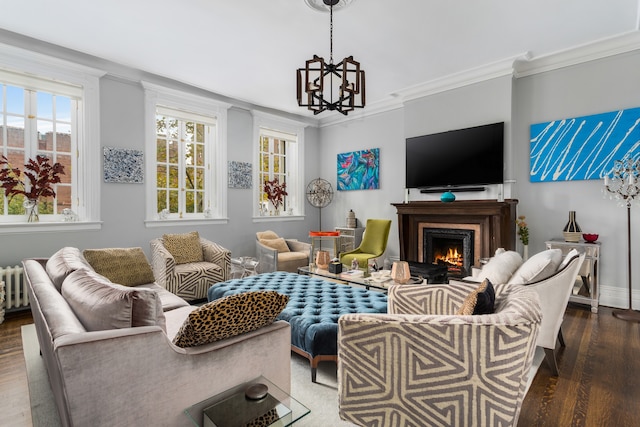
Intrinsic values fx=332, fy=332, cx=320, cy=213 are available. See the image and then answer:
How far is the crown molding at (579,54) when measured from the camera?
11.4 ft

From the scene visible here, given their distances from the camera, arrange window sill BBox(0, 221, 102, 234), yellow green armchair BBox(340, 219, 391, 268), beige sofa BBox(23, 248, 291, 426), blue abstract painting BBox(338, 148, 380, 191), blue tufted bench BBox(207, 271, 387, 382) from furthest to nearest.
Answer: blue abstract painting BBox(338, 148, 380, 191) → yellow green armchair BBox(340, 219, 391, 268) → window sill BBox(0, 221, 102, 234) → blue tufted bench BBox(207, 271, 387, 382) → beige sofa BBox(23, 248, 291, 426)

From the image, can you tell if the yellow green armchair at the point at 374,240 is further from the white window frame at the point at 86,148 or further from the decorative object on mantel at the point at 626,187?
the white window frame at the point at 86,148

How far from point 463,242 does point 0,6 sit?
17.7 ft

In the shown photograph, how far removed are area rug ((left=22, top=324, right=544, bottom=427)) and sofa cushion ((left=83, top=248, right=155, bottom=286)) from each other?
0.72 meters

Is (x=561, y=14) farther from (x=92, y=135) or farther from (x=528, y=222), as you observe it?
(x=92, y=135)

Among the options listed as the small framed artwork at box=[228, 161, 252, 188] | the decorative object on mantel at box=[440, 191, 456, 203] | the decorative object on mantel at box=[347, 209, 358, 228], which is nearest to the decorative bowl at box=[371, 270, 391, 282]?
the decorative object on mantel at box=[440, 191, 456, 203]

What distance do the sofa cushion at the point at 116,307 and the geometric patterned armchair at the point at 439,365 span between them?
32.0 inches

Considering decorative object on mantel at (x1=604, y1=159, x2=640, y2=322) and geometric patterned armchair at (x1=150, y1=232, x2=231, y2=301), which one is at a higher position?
decorative object on mantel at (x1=604, y1=159, x2=640, y2=322)

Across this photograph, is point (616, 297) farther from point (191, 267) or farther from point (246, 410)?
point (191, 267)

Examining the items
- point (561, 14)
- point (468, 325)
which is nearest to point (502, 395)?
point (468, 325)

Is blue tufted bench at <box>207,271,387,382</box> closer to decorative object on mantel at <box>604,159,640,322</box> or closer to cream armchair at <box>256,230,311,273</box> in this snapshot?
cream armchair at <box>256,230,311,273</box>

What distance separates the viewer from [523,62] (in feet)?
13.2

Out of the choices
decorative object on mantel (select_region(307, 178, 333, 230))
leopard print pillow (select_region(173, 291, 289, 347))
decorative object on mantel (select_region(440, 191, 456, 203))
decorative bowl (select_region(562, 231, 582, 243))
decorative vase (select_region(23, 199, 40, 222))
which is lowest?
leopard print pillow (select_region(173, 291, 289, 347))

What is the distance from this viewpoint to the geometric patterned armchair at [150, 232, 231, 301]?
3594mm
